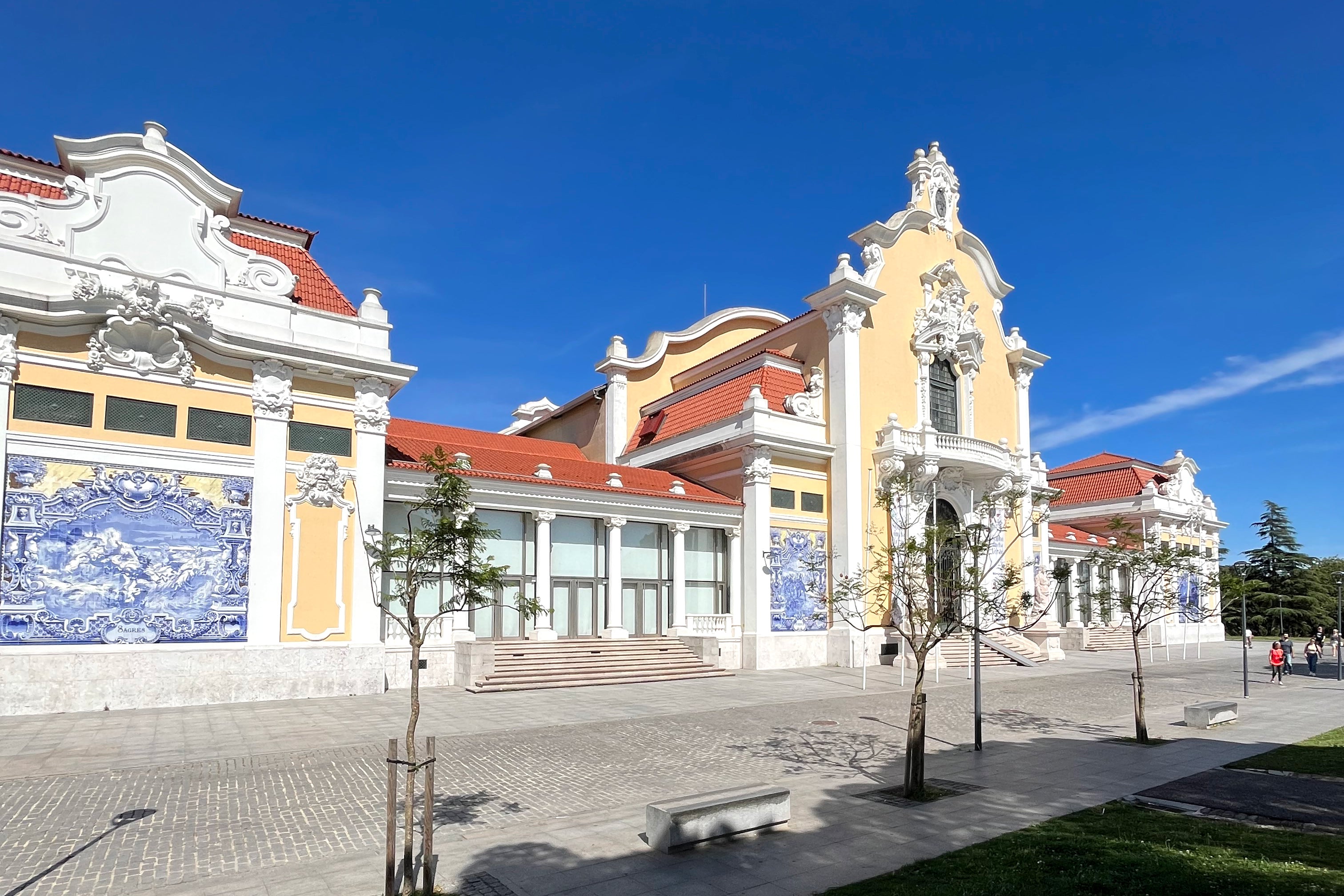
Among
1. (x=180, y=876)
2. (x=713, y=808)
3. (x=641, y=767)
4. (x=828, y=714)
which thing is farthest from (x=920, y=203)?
(x=180, y=876)

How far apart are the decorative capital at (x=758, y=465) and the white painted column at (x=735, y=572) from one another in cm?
190

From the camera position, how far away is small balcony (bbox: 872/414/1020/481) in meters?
32.8

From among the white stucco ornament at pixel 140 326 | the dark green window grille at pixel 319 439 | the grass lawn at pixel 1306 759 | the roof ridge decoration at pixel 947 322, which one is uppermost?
the roof ridge decoration at pixel 947 322

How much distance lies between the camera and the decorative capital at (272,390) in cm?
2147

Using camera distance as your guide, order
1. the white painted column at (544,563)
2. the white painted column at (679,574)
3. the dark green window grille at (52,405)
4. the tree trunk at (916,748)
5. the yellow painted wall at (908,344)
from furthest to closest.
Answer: the yellow painted wall at (908,344) < the white painted column at (679,574) < the white painted column at (544,563) < the dark green window grille at (52,405) < the tree trunk at (916,748)

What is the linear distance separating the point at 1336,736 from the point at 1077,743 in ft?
17.5

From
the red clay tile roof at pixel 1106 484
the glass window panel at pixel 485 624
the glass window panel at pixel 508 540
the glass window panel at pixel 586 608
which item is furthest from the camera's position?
the red clay tile roof at pixel 1106 484

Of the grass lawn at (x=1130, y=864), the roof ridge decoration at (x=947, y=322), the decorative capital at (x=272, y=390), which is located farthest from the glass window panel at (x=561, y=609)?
the grass lawn at (x=1130, y=864)

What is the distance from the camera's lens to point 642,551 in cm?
3053

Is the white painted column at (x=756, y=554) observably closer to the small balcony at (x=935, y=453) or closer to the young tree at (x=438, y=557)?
the small balcony at (x=935, y=453)

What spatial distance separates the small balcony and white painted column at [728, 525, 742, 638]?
6.07 m

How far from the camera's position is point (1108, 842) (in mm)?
9023

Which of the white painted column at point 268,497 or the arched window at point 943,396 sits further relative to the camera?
the arched window at point 943,396

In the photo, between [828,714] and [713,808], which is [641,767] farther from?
[828,714]
